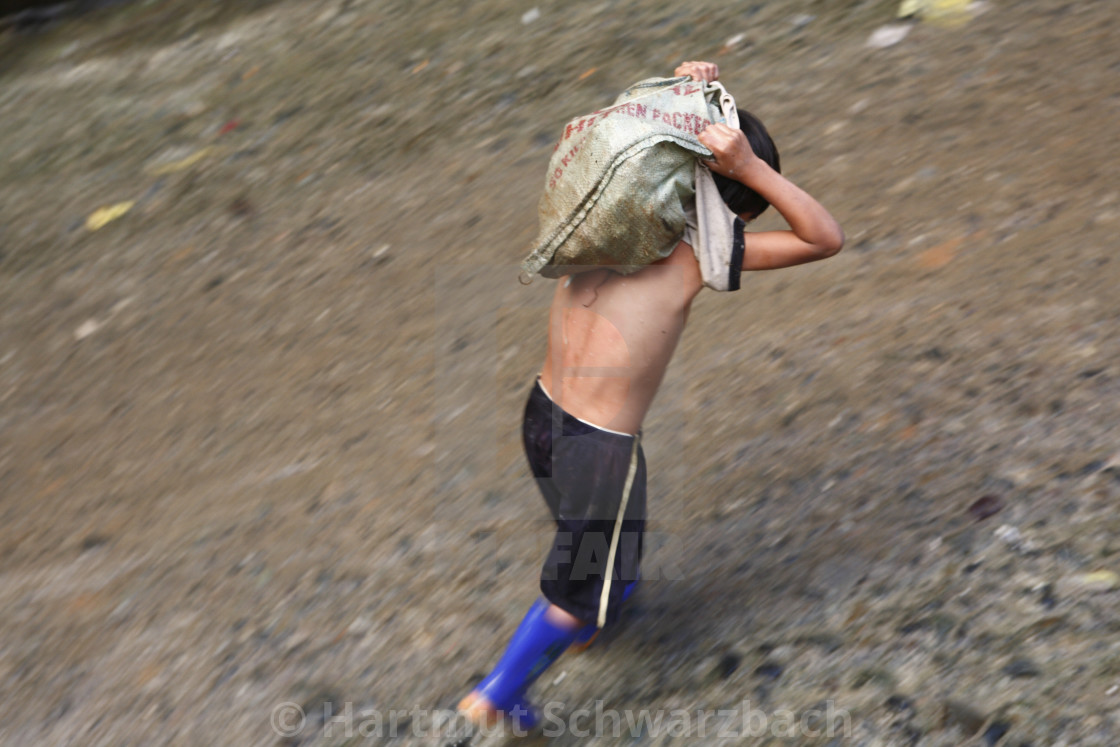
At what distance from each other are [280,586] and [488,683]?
2.78ft

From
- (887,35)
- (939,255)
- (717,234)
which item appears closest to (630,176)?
(717,234)

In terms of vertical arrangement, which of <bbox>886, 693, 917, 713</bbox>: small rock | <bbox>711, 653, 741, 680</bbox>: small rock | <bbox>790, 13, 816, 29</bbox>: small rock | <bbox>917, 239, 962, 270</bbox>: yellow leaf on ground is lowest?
<bbox>711, 653, 741, 680</bbox>: small rock

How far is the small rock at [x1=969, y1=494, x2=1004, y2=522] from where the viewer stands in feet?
7.11

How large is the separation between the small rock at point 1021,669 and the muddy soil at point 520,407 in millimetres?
16

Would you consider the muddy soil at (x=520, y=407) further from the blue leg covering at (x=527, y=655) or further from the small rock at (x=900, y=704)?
the blue leg covering at (x=527, y=655)

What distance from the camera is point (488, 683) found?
6.66 feet

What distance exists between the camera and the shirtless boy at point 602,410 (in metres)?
1.86

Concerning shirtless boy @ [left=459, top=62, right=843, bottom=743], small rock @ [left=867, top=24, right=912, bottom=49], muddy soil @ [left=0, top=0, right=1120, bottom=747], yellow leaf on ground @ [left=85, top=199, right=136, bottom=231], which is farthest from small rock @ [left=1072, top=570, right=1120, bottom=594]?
yellow leaf on ground @ [left=85, top=199, right=136, bottom=231]

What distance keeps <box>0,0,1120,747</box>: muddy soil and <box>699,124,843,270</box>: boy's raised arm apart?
0.72 metres

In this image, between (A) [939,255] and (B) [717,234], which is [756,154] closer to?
(B) [717,234]

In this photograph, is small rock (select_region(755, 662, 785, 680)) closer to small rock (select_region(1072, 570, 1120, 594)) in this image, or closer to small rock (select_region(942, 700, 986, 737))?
small rock (select_region(942, 700, 986, 737))

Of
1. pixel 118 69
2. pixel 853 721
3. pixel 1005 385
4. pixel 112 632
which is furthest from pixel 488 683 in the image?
pixel 118 69

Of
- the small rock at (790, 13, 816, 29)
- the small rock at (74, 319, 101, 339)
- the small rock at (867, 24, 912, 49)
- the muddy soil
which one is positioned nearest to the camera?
the muddy soil

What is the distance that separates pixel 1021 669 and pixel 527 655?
86cm
